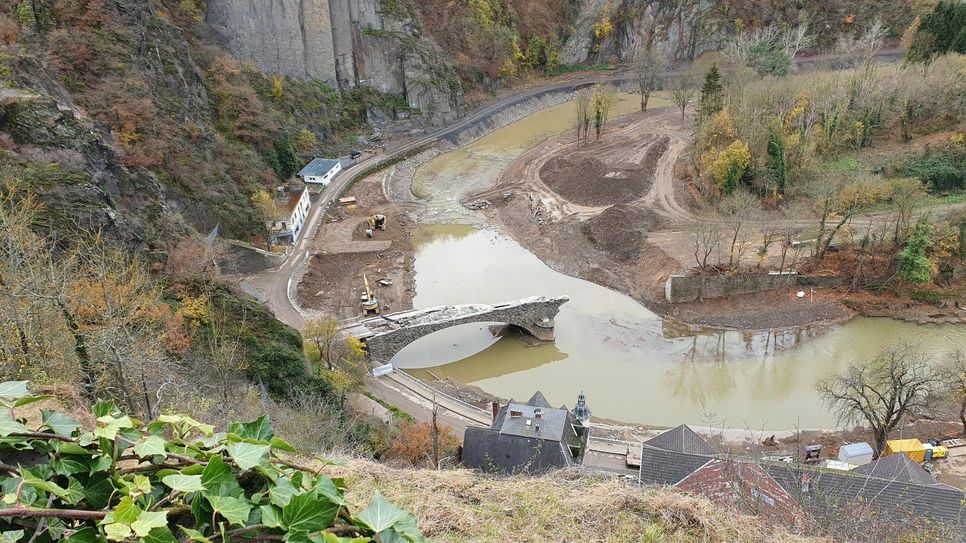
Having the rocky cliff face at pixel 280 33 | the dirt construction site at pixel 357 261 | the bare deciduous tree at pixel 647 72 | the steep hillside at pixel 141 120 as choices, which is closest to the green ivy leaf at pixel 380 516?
the steep hillside at pixel 141 120

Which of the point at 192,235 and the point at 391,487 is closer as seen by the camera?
the point at 391,487

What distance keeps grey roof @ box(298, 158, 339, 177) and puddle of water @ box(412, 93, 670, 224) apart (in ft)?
23.6

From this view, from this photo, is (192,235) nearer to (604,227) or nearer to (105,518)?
(604,227)

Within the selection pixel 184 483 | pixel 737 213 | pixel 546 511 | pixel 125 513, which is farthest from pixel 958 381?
pixel 125 513

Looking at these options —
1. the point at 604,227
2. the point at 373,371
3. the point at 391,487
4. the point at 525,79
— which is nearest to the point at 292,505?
the point at 391,487

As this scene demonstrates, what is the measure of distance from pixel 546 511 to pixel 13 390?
5323 mm

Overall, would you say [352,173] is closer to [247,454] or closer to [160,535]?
[247,454]

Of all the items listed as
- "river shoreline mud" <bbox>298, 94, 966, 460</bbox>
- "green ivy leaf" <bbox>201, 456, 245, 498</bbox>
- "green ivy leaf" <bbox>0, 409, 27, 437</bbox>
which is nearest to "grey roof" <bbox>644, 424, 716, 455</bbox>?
"river shoreline mud" <bbox>298, 94, 966, 460</bbox>

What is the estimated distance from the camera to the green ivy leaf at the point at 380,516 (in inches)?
157

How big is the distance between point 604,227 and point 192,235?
2571 centimetres

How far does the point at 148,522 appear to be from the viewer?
353cm

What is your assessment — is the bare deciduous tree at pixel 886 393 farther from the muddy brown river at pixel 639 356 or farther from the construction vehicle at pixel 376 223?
the construction vehicle at pixel 376 223

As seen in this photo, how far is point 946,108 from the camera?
4341 centimetres

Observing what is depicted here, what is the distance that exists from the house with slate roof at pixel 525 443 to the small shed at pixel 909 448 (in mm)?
11226
